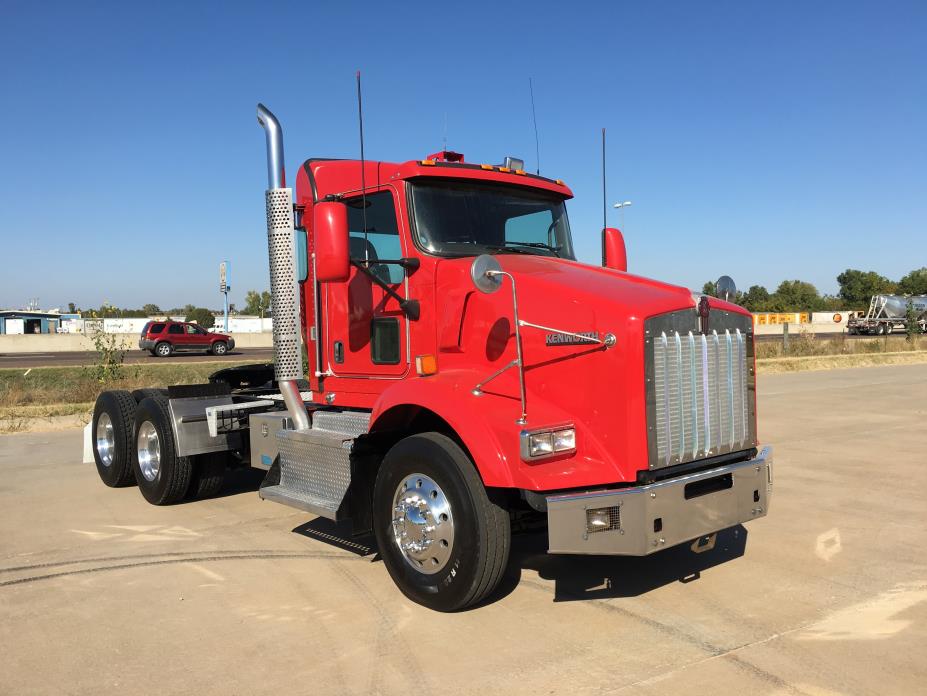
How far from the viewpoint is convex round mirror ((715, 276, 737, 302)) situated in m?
5.18

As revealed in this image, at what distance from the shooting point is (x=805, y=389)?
16.8 m

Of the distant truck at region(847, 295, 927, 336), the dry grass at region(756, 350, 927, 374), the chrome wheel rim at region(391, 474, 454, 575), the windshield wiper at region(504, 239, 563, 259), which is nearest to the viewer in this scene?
the chrome wheel rim at region(391, 474, 454, 575)

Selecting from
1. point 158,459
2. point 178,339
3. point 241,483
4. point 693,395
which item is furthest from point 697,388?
point 178,339

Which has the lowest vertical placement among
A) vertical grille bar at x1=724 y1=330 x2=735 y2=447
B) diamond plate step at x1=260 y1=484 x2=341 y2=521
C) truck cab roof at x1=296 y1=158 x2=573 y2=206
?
diamond plate step at x1=260 y1=484 x2=341 y2=521

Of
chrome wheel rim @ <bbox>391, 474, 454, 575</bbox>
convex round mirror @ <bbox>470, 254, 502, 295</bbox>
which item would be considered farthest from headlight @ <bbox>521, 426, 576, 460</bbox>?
convex round mirror @ <bbox>470, 254, 502, 295</bbox>

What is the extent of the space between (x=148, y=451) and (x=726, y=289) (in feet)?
18.4

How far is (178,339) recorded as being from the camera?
35.0 m

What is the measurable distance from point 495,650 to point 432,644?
0.33 m

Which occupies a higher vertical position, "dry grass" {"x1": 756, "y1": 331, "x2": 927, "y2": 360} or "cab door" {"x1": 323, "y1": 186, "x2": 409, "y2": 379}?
"cab door" {"x1": 323, "y1": 186, "x2": 409, "y2": 379}

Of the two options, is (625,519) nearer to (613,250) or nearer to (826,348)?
(613,250)

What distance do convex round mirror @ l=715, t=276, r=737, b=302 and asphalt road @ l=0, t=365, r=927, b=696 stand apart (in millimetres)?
1825

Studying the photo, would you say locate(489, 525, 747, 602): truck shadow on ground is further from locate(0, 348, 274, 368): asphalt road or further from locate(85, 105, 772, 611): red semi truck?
locate(0, 348, 274, 368): asphalt road

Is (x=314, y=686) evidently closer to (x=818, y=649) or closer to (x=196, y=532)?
(x=818, y=649)

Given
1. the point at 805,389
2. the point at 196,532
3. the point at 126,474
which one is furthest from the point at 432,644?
the point at 805,389
